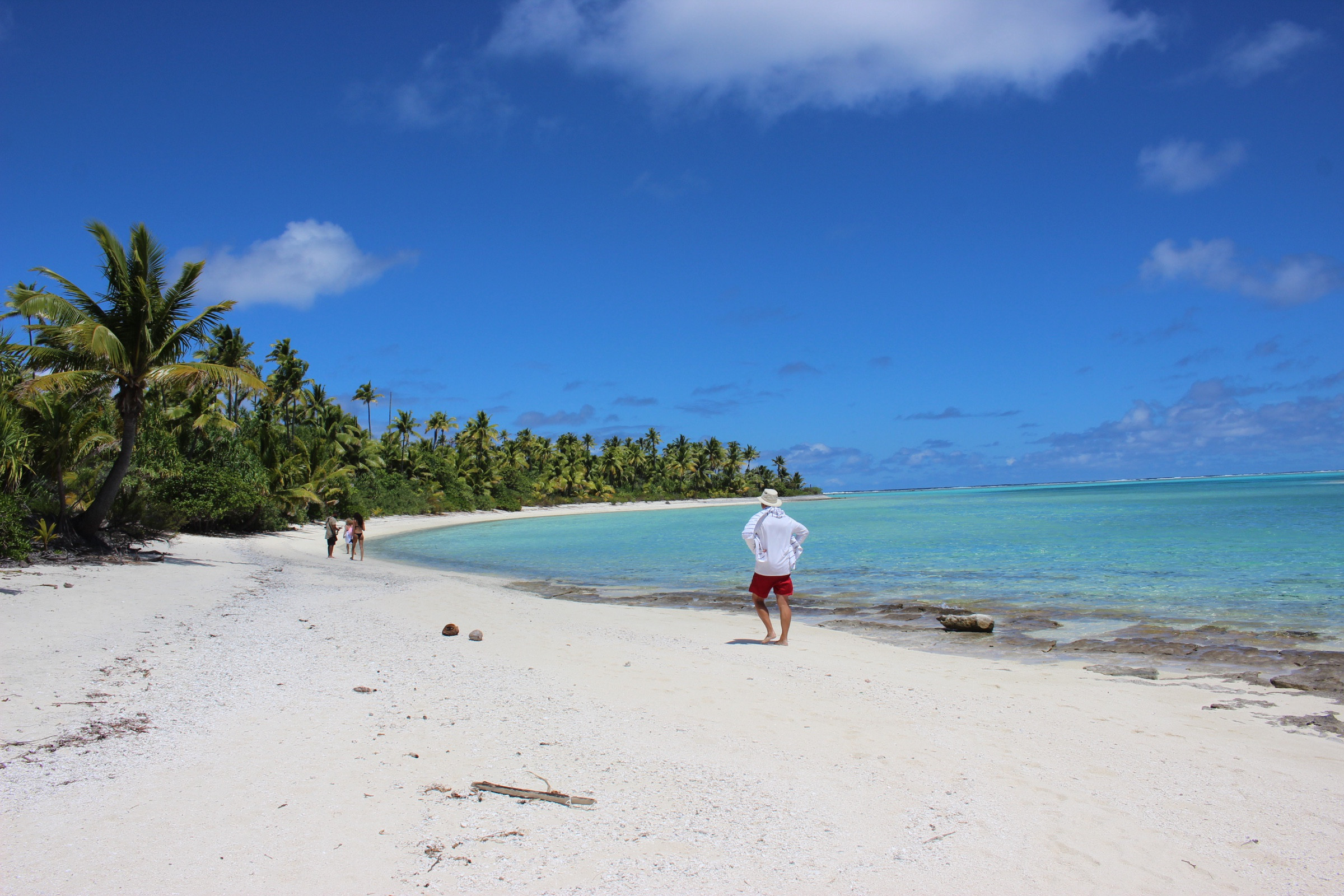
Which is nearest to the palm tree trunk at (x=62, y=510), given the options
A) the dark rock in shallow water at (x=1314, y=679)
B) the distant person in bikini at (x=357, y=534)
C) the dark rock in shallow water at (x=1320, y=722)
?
the distant person in bikini at (x=357, y=534)

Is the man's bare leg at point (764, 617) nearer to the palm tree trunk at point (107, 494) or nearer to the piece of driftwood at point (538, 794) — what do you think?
the piece of driftwood at point (538, 794)

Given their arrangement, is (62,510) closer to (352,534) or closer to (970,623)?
(352,534)

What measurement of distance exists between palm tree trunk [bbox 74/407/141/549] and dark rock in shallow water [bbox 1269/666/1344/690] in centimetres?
1973

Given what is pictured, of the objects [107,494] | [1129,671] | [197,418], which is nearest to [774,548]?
[1129,671]

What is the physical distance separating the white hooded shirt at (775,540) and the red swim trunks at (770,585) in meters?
0.06

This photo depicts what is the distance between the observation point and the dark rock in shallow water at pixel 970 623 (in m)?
11.7

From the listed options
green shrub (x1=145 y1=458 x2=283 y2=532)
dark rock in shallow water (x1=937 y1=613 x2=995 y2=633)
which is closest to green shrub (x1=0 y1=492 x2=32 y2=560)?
green shrub (x1=145 y1=458 x2=283 y2=532)

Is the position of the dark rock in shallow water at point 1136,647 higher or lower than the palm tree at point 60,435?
lower

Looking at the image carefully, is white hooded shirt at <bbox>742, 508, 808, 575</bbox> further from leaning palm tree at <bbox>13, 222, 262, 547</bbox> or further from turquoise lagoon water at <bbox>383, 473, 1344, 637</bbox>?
leaning palm tree at <bbox>13, 222, 262, 547</bbox>

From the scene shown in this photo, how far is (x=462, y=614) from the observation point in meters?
11.6

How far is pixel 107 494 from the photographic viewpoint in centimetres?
1603

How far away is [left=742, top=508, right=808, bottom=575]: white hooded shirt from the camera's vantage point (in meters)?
9.20

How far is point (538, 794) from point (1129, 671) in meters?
7.79

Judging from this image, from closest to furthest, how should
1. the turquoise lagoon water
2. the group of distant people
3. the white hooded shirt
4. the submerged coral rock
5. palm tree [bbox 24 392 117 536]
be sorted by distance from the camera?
the white hooded shirt, the submerged coral rock, the turquoise lagoon water, palm tree [bbox 24 392 117 536], the group of distant people
